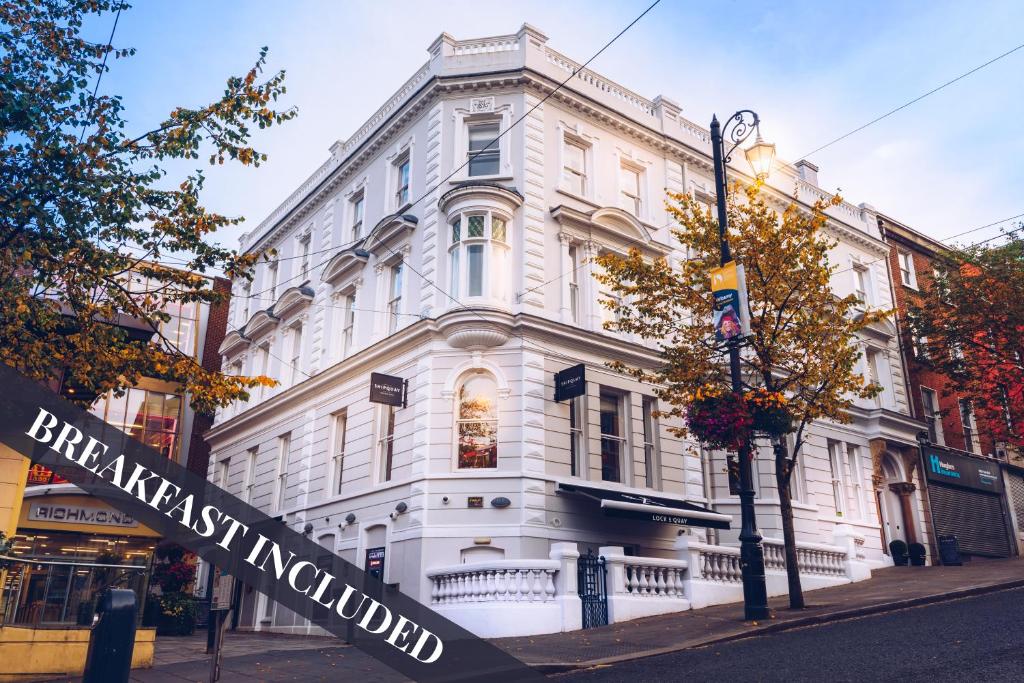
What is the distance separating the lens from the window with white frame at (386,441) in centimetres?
2108

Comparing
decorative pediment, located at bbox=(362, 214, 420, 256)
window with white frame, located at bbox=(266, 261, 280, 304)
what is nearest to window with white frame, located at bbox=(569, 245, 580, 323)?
decorative pediment, located at bbox=(362, 214, 420, 256)

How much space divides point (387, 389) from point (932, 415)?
2211cm

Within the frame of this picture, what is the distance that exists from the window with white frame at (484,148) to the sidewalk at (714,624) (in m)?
12.4

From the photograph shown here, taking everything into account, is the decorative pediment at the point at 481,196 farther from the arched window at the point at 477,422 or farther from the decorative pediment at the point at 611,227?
the arched window at the point at 477,422

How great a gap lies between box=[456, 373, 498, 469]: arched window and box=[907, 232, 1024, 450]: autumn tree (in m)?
18.0

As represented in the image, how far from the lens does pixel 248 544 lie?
27438 millimetres

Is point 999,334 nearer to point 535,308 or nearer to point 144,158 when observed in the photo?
point 535,308

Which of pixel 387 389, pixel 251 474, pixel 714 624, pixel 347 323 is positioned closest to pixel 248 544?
pixel 251 474

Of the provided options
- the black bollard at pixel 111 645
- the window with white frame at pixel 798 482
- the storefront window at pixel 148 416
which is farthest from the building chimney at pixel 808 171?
the black bollard at pixel 111 645

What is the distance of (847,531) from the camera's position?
21.3 meters

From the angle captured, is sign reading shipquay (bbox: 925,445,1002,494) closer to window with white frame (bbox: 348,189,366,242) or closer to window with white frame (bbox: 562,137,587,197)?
window with white frame (bbox: 562,137,587,197)

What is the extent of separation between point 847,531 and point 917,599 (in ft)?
22.8

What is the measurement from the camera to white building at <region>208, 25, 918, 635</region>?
18.0m

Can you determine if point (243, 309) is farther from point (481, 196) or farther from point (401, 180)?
point (481, 196)
